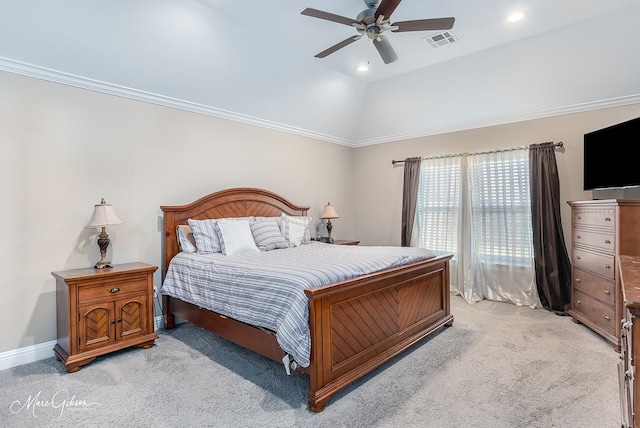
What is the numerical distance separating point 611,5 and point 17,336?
598 centimetres

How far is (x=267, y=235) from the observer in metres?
4.04

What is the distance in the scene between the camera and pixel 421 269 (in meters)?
3.20

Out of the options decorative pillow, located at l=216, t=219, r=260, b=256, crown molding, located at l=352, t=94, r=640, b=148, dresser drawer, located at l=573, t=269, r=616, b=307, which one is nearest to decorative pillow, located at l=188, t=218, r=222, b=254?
decorative pillow, located at l=216, t=219, r=260, b=256

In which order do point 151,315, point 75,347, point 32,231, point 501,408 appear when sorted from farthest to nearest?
point 151,315 → point 32,231 → point 75,347 → point 501,408

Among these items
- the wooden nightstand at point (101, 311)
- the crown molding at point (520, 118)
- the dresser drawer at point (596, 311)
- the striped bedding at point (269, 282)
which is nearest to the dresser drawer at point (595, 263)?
the dresser drawer at point (596, 311)

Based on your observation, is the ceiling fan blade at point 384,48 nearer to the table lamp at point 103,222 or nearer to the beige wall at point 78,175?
the beige wall at point 78,175

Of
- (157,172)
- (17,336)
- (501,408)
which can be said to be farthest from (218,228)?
(501,408)

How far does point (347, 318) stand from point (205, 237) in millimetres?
1946

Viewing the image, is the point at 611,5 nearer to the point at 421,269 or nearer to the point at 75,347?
the point at 421,269

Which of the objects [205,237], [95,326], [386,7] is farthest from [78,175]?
[386,7]

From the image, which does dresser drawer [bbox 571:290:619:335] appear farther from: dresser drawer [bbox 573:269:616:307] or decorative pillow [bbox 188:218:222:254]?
decorative pillow [bbox 188:218:222:254]

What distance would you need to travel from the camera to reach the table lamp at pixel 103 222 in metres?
3.03

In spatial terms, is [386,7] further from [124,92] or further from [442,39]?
[124,92]

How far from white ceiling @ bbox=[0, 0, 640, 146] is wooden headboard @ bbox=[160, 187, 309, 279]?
1.02 metres
